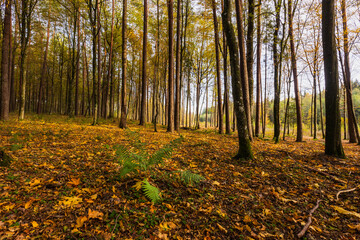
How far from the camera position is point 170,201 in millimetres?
2740

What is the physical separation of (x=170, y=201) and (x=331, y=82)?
6336mm

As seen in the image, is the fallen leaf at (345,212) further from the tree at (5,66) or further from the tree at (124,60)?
the tree at (5,66)

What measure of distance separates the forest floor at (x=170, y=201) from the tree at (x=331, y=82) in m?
0.97

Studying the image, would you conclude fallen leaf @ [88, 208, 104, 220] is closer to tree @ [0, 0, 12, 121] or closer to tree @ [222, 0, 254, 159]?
tree @ [222, 0, 254, 159]

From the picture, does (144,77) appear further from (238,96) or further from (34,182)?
(34,182)

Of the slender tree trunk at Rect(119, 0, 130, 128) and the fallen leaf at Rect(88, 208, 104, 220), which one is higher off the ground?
the slender tree trunk at Rect(119, 0, 130, 128)

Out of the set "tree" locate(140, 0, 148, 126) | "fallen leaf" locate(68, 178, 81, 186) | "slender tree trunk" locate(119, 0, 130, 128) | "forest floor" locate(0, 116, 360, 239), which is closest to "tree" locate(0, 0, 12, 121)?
"slender tree trunk" locate(119, 0, 130, 128)

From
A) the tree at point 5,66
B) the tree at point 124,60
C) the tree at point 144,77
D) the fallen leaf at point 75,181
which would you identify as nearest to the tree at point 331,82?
the fallen leaf at point 75,181

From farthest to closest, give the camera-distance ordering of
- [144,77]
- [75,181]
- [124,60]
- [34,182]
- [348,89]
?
[144,77], [348,89], [124,60], [75,181], [34,182]

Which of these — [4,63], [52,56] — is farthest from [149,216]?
[52,56]

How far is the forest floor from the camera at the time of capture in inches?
82.1

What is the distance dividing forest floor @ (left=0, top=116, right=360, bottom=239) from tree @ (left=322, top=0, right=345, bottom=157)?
0.97 m

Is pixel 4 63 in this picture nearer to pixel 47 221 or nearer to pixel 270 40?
pixel 47 221

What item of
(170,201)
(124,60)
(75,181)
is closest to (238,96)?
(170,201)
